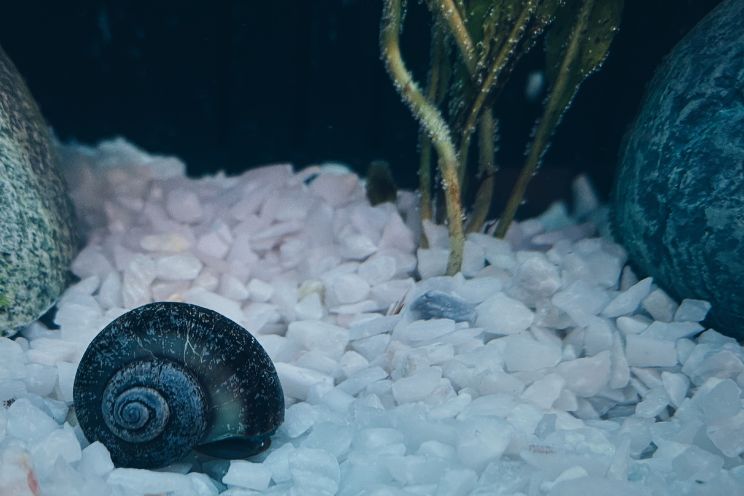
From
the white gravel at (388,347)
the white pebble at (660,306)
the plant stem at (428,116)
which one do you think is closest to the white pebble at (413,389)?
the white gravel at (388,347)

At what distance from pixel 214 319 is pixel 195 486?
14.5 inches

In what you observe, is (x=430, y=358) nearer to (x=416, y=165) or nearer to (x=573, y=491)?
(x=573, y=491)

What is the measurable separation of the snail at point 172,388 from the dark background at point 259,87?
1427mm

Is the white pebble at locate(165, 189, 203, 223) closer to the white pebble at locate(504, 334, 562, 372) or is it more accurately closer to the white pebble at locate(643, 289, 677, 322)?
the white pebble at locate(504, 334, 562, 372)

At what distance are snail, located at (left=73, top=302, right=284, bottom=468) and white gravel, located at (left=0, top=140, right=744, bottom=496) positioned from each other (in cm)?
6

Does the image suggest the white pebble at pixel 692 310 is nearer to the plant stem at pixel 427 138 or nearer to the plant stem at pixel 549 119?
the plant stem at pixel 549 119

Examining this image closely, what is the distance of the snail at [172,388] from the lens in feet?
5.02

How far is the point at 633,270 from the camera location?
2.38 metres

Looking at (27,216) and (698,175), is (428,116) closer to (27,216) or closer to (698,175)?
(698,175)

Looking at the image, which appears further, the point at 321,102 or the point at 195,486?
the point at 321,102

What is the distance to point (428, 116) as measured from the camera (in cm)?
217

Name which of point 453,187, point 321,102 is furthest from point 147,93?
point 453,187

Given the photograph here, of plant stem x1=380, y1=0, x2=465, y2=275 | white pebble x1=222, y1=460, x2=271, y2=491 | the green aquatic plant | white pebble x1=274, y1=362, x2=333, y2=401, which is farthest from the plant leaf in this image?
white pebble x1=222, y1=460, x2=271, y2=491

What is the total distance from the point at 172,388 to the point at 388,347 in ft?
2.37
